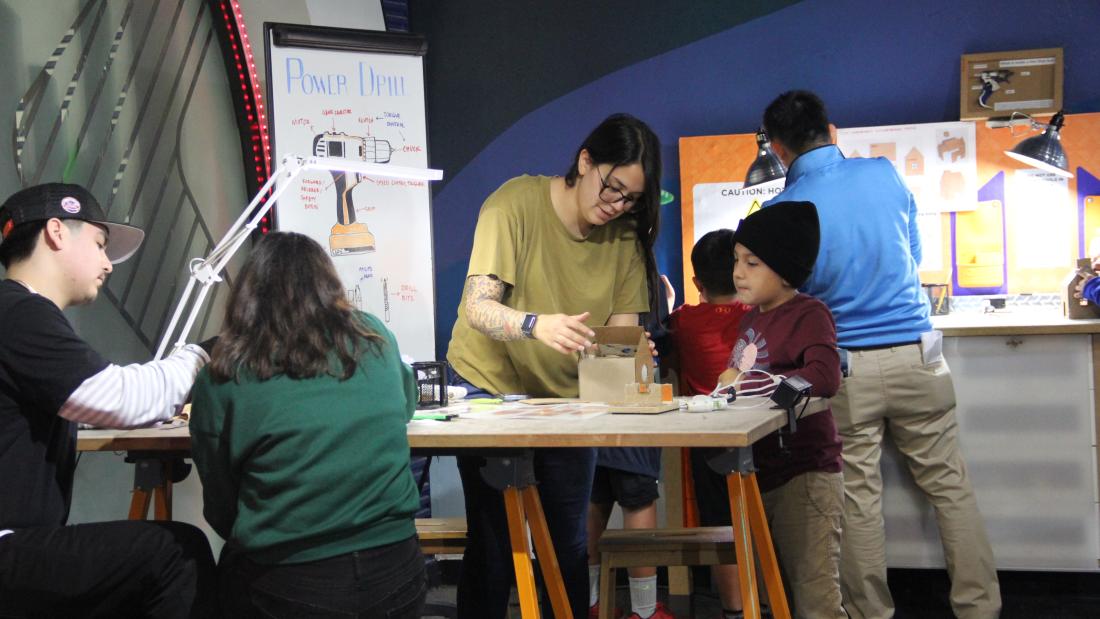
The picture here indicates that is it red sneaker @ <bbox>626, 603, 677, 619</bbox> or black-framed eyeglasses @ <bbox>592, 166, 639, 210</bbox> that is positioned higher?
black-framed eyeglasses @ <bbox>592, 166, 639, 210</bbox>

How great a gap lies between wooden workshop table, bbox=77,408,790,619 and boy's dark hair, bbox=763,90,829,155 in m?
1.36

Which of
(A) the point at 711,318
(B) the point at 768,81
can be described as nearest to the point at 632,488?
(A) the point at 711,318

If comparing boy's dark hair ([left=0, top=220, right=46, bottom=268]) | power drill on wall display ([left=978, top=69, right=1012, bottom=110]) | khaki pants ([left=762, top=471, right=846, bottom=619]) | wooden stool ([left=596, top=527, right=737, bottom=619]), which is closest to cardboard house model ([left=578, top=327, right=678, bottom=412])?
wooden stool ([left=596, top=527, right=737, bottom=619])

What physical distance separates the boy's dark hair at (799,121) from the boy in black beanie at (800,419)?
2.19 feet

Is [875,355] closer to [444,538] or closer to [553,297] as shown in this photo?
[553,297]

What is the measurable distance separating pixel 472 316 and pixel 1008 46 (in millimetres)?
3193

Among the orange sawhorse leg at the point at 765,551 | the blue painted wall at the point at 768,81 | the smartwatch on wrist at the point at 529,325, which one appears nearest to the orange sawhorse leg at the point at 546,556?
the smartwatch on wrist at the point at 529,325

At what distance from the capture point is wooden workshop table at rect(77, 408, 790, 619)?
2008 millimetres

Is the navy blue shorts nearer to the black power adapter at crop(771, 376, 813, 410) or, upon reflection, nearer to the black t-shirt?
the black power adapter at crop(771, 376, 813, 410)

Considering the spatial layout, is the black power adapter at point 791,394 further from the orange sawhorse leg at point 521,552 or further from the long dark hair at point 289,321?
the long dark hair at point 289,321

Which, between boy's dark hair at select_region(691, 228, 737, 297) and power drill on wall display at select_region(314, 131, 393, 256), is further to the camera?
power drill on wall display at select_region(314, 131, 393, 256)

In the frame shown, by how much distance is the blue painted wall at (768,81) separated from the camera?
458cm

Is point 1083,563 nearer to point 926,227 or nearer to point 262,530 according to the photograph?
point 926,227

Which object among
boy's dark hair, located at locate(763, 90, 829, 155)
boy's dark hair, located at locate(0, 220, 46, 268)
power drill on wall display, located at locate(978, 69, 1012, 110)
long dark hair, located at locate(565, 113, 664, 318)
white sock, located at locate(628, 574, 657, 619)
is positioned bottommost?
white sock, located at locate(628, 574, 657, 619)
